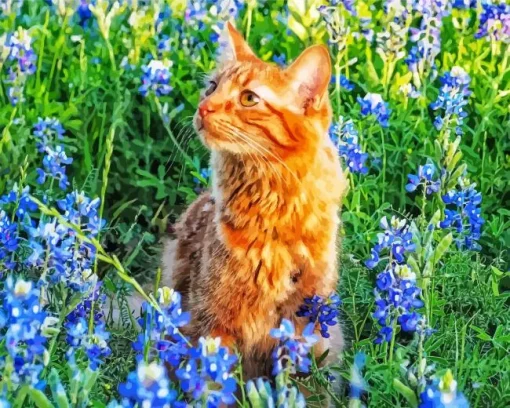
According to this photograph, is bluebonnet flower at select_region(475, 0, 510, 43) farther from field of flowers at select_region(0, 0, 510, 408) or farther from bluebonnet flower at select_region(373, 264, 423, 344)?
bluebonnet flower at select_region(373, 264, 423, 344)

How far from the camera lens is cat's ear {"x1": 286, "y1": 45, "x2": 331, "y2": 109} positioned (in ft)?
9.82

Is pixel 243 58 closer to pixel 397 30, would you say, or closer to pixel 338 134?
pixel 338 134

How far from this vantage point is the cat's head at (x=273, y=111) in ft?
9.80

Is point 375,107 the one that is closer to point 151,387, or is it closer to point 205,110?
point 205,110

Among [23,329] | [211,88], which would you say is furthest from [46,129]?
[23,329]

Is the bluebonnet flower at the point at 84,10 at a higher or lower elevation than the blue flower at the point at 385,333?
higher

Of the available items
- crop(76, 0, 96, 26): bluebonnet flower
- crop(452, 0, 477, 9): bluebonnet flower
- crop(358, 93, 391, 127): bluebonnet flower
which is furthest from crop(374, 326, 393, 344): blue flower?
crop(76, 0, 96, 26): bluebonnet flower

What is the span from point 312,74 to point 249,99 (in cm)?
21

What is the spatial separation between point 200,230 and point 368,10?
283 centimetres

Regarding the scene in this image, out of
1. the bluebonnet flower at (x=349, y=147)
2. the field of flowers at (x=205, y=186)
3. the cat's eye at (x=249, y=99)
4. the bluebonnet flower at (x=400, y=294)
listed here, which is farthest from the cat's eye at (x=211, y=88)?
the bluebonnet flower at (x=400, y=294)

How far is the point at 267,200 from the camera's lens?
9.97 feet

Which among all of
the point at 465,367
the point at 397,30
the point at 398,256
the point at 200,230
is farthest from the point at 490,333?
the point at 397,30

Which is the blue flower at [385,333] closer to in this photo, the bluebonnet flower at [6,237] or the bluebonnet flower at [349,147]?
the bluebonnet flower at [349,147]

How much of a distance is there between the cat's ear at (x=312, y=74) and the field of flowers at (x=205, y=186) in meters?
0.42
